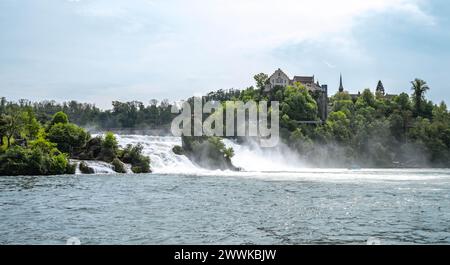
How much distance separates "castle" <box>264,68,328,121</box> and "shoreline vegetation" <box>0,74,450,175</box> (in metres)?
1.71

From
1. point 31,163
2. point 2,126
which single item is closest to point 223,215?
point 31,163

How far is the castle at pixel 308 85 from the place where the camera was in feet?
335

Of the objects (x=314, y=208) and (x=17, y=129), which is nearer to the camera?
(x=314, y=208)

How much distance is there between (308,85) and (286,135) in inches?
1590

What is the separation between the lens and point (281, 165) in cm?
6669

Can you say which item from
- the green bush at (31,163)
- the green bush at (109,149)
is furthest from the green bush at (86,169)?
the green bush at (109,149)

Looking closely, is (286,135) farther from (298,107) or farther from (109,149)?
(109,149)

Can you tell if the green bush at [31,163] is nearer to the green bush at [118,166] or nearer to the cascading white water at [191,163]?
the green bush at [118,166]

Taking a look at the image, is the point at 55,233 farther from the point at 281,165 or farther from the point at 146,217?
the point at 281,165

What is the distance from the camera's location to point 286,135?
77.5 meters

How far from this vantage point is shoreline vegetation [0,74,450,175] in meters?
46.6

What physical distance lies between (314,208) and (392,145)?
73.0 metres

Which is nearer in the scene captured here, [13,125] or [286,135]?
[13,125]

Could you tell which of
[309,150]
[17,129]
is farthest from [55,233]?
[309,150]
